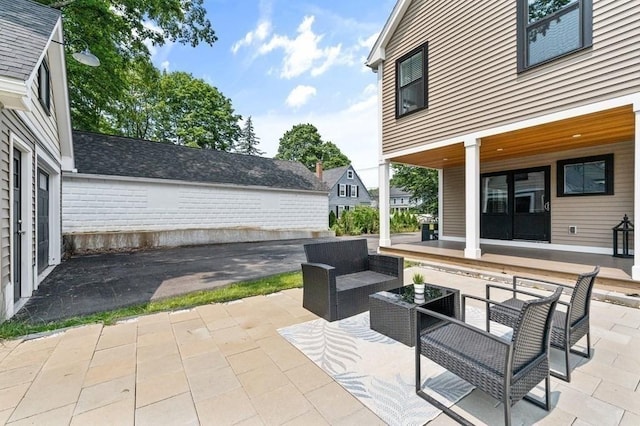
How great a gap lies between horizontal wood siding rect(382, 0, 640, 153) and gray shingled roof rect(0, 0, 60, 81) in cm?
705

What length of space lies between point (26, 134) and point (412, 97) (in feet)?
25.6

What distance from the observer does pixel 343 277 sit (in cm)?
425

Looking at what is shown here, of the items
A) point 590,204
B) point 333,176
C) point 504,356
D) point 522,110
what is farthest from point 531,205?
point 333,176

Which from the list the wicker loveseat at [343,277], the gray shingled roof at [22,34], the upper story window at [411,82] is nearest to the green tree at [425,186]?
the upper story window at [411,82]

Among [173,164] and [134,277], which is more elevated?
[173,164]

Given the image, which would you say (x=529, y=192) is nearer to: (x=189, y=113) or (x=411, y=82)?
(x=411, y=82)

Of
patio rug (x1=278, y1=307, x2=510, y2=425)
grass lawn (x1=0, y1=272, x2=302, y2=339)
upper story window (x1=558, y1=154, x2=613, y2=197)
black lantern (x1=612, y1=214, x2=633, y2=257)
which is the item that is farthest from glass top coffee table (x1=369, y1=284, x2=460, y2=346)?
upper story window (x1=558, y1=154, x2=613, y2=197)

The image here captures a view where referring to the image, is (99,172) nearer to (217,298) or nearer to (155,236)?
(155,236)

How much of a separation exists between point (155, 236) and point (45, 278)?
527 centimetres

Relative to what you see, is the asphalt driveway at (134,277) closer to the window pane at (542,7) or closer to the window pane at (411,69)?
the window pane at (411,69)

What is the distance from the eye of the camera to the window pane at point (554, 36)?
15.5 ft

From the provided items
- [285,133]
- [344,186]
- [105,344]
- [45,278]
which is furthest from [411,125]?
[285,133]

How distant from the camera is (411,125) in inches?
291

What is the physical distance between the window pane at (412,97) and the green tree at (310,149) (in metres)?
32.7
